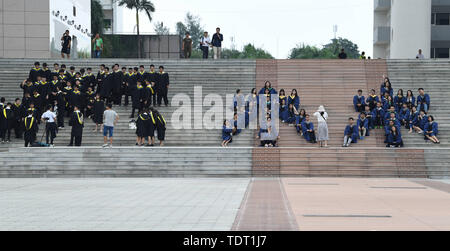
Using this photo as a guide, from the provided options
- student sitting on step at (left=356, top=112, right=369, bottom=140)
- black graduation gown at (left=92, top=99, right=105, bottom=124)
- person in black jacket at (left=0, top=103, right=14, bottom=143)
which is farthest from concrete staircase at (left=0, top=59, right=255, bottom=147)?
student sitting on step at (left=356, top=112, right=369, bottom=140)

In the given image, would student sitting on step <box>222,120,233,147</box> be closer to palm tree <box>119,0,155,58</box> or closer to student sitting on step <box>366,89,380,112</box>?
student sitting on step <box>366,89,380,112</box>

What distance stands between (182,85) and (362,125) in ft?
29.4

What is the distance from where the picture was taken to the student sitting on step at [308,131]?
73.9ft

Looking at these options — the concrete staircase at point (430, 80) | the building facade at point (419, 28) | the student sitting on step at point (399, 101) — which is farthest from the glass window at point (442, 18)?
the student sitting on step at point (399, 101)

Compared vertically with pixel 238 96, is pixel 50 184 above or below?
below

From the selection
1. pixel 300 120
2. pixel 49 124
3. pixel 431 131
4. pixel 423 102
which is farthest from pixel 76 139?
pixel 423 102

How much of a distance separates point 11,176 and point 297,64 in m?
15.4

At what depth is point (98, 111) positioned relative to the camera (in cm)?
2278

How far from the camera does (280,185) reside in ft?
51.3

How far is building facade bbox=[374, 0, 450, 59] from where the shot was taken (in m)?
43.4

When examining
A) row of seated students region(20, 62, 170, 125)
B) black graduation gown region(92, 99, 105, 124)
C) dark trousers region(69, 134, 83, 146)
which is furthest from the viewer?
row of seated students region(20, 62, 170, 125)

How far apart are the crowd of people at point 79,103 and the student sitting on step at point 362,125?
283 inches
